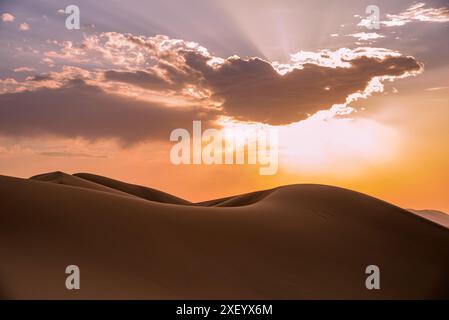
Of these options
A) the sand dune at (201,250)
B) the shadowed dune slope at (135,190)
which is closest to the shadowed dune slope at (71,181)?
the shadowed dune slope at (135,190)

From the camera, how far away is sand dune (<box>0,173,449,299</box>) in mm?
8586

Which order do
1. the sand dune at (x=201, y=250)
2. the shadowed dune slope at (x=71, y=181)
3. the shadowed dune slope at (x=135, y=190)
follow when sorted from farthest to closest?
the shadowed dune slope at (x=135, y=190)
the shadowed dune slope at (x=71, y=181)
the sand dune at (x=201, y=250)

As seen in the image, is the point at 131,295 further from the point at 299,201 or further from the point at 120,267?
the point at 299,201

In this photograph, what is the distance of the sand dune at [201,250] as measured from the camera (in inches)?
338

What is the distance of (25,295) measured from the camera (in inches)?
284

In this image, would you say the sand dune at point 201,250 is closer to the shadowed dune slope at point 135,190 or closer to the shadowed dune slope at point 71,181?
the shadowed dune slope at point 71,181

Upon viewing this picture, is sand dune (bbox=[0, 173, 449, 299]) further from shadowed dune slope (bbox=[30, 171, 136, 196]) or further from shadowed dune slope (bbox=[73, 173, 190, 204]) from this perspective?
shadowed dune slope (bbox=[73, 173, 190, 204])

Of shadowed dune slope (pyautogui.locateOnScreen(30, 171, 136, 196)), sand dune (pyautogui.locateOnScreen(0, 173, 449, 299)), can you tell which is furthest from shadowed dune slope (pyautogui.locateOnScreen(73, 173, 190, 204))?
sand dune (pyautogui.locateOnScreen(0, 173, 449, 299))

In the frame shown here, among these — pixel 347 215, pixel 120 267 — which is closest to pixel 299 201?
pixel 347 215

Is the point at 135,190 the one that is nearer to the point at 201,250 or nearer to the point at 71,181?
the point at 71,181

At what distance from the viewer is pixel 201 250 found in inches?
428

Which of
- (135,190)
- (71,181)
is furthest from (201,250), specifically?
(135,190)
